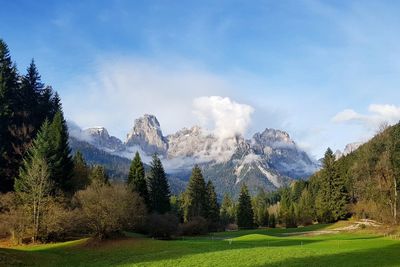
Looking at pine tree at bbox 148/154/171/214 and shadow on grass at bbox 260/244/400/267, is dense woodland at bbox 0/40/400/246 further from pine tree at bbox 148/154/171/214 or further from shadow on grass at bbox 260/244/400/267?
shadow on grass at bbox 260/244/400/267

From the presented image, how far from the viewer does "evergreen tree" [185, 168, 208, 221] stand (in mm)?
96125

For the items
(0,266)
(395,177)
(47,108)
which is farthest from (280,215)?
(0,266)

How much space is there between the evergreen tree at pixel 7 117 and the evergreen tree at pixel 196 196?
43.5 metres

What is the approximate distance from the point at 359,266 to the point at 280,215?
11319cm

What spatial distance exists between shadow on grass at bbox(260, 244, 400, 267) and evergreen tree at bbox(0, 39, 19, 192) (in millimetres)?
48117

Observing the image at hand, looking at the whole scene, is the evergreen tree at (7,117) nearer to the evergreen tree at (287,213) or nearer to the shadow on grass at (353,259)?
the shadow on grass at (353,259)

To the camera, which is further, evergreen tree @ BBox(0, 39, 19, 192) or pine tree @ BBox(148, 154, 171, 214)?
pine tree @ BBox(148, 154, 171, 214)

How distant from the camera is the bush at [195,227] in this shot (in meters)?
79.7

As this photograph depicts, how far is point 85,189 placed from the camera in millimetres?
56656

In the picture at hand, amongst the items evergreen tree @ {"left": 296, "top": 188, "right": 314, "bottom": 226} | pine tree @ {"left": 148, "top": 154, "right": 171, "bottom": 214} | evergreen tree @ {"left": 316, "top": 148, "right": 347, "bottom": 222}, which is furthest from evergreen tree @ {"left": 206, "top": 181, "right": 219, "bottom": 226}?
evergreen tree @ {"left": 296, "top": 188, "right": 314, "bottom": 226}

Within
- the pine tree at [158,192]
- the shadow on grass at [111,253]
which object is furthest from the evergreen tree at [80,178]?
the shadow on grass at [111,253]

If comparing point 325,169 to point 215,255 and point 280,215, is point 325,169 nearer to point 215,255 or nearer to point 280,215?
point 280,215

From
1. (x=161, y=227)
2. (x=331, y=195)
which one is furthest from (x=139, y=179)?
(x=331, y=195)

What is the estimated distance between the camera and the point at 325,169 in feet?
314
